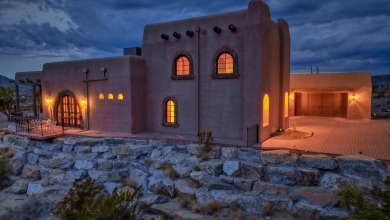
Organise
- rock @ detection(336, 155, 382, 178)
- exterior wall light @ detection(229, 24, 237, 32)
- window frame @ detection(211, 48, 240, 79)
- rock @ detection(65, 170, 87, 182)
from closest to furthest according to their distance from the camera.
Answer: rock @ detection(336, 155, 382, 178) < exterior wall light @ detection(229, 24, 237, 32) < rock @ detection(65, 170, 87, 182) < window frame @ detection(211, 48, 240, 79)

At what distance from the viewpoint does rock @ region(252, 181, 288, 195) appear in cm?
1005

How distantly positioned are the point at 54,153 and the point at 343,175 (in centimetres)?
1392

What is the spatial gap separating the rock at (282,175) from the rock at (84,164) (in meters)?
8.45

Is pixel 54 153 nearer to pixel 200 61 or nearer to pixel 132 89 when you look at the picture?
pixel 132 89

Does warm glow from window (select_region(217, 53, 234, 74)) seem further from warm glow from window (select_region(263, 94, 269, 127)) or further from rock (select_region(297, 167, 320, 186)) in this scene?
rock (select_region(297, 167, 320, 186))

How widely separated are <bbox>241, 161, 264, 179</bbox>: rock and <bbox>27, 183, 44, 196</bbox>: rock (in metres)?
8.95

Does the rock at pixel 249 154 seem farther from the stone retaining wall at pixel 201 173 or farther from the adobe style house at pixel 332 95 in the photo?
the adobe style house at pixel 332 95

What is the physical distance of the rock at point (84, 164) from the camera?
1368 cm

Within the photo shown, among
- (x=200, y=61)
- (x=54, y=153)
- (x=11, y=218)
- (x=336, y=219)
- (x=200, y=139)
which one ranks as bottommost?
(x=11, y=218)

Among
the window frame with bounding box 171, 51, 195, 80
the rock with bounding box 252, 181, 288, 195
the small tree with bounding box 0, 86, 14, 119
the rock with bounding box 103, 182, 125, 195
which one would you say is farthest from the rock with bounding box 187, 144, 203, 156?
the small tree with bounding box 0, 86, 14, 119

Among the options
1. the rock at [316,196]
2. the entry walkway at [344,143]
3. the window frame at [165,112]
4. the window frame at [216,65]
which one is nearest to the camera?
the rock at [316,196]

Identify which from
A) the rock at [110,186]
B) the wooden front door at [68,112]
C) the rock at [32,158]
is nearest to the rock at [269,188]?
the rock at [110,186]

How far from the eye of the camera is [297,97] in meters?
25.0

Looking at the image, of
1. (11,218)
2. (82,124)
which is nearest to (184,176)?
(11,218)
